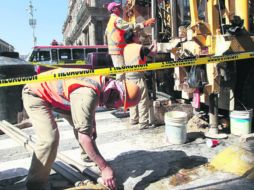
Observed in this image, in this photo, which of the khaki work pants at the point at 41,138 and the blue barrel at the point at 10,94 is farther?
the blue barrel at the point at 10,94

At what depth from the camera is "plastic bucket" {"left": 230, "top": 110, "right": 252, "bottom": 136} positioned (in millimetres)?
5086

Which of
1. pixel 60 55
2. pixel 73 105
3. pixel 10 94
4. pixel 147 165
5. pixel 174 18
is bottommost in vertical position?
pixel 147 165

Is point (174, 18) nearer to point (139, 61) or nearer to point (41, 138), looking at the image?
point (139, 61)

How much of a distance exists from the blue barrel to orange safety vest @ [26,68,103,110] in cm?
390

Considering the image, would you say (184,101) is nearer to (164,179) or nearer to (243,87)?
(243,87)

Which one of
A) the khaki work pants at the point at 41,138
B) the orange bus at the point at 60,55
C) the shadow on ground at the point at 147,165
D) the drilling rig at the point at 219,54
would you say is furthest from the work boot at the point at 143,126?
the orange bus at the point at 60,55

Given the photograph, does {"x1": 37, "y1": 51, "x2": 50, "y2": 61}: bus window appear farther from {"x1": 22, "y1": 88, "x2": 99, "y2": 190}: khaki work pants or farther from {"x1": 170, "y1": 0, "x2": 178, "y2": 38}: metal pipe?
{"x1": 22, "y1": 88, "x2": 99, "y2": 190}: khaki work pants

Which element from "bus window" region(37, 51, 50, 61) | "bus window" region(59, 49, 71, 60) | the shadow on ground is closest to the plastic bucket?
the shadow on ground

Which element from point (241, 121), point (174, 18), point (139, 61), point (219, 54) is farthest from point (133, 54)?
point (241, 121)

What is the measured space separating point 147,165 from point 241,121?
5.85 ft

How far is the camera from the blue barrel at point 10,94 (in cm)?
704

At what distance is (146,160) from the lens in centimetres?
441

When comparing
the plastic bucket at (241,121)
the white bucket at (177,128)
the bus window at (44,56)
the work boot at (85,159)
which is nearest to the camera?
the work boot at (85,159)

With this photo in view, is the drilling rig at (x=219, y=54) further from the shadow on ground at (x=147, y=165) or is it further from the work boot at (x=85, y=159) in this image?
the work boot at (x=85, y=159)
